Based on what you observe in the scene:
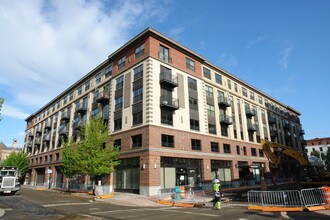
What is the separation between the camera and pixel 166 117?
30516 millimetres

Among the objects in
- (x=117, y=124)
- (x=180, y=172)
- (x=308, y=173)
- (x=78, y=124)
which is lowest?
(x=308, y=173)

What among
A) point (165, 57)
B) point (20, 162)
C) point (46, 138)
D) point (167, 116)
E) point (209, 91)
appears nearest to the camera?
point (167, 116)

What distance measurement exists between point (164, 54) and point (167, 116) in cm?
879

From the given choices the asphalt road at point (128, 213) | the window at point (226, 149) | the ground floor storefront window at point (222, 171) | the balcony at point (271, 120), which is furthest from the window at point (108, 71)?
the balcony at point (271, 120)

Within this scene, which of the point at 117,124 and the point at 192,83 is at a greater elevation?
the point at 192,83

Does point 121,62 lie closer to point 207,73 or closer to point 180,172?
point 207,73

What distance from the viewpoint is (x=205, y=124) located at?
118 feet

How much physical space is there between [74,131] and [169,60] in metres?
24.5

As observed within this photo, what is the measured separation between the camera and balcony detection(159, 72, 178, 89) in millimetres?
30759

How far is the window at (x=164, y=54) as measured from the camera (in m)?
32.7

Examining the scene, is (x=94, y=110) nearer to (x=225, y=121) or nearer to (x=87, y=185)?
(x=87, y=185)

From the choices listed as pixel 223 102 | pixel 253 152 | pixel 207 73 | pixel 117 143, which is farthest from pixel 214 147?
pixel 117 143

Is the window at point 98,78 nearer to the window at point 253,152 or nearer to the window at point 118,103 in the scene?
the window at point 118,103

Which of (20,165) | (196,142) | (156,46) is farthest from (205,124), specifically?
(20,165)
